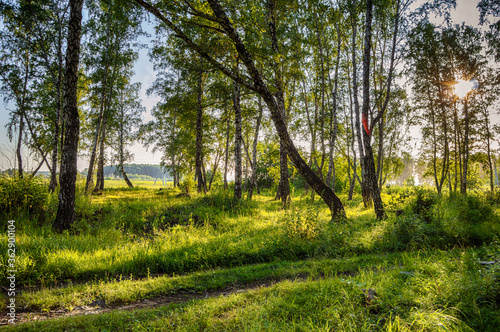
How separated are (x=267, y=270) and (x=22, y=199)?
8.06 meters

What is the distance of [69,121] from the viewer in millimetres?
6637

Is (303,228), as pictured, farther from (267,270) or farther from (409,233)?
(409,233)

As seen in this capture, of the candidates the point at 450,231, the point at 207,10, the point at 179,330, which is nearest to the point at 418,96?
the point at 450,231

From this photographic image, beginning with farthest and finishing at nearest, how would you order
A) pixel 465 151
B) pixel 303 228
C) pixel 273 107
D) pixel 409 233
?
pixel 465 151 → pixel 273 107 → pixel 303 228 → pixel 409 233

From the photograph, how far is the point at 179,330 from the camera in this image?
8.35 ft

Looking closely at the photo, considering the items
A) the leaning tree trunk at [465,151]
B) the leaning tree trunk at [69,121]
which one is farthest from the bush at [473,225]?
the leaning tree trunk at [69,121]

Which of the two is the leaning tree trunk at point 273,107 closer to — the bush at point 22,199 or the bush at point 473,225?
the bush at point 473,225

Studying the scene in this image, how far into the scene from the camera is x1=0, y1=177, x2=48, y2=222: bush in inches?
267

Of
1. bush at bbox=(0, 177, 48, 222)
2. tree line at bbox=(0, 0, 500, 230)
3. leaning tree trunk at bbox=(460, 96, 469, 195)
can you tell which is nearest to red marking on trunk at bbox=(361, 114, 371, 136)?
tree line at bbox=(0, 0, 500, 230)

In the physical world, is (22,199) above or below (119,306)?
above

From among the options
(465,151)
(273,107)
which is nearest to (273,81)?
(273,107)

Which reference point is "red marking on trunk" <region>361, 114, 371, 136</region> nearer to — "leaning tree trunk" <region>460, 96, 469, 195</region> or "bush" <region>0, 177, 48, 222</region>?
"bush" <region>0, 177, 48, 222</region>

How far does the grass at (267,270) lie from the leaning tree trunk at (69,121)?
510 mm

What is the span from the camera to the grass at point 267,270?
8.94ft
